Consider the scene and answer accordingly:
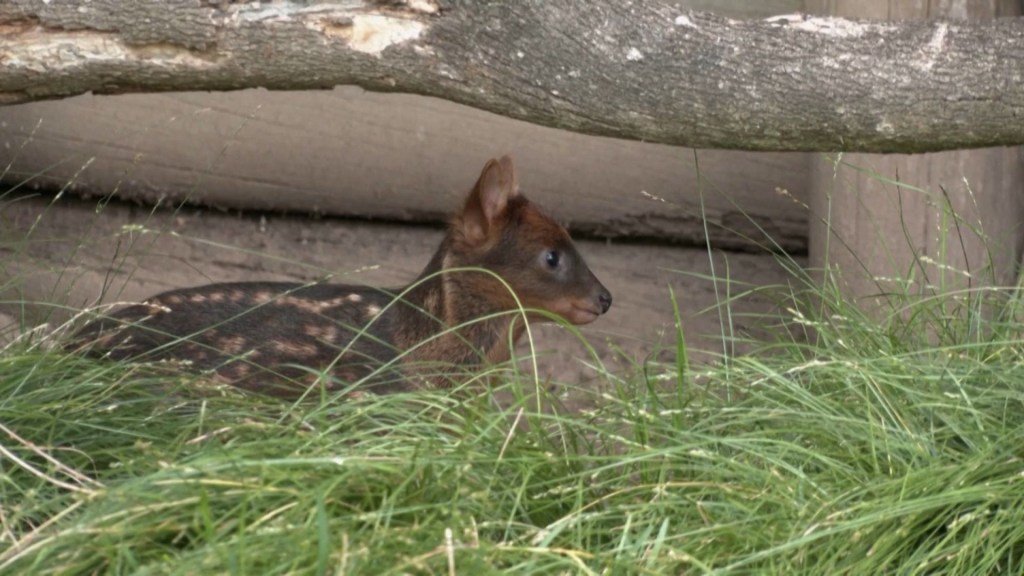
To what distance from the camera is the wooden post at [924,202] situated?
5.10 metres

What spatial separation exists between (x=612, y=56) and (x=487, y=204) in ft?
4.81

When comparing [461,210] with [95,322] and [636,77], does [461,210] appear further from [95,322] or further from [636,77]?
[636,77]

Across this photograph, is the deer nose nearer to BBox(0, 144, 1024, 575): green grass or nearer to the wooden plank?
the wooden plank

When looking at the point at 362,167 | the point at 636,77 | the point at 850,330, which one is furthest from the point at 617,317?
the point at 636,77

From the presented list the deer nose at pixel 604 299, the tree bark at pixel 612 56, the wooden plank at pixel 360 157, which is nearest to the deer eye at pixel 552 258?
the deer nose at pixel 604 299

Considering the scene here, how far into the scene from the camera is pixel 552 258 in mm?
5273

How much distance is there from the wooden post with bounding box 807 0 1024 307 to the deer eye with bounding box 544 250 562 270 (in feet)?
2.53

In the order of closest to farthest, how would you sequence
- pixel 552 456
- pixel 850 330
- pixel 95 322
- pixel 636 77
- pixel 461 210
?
pixel 552 456 < pixel 636 77 < pixel 850 330 < pixel 95 322 < pixel 461 210

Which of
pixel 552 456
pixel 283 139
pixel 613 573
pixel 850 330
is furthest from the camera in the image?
pixel 283 139

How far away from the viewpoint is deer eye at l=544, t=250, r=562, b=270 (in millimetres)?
5273

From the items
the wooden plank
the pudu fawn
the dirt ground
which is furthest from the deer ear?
the dirt ground

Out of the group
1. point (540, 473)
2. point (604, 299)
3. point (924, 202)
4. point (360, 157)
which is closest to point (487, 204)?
point (604, 299)

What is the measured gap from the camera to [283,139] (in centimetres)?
589

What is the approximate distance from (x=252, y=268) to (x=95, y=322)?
1.49 meters
